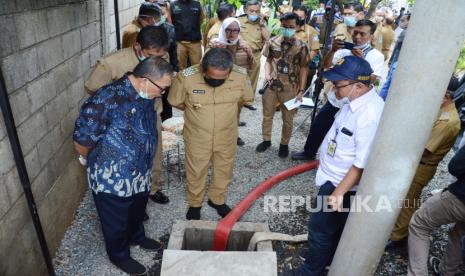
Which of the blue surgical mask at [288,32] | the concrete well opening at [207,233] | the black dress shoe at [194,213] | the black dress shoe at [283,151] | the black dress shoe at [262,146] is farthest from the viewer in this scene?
the black dress shoe at [262,146]

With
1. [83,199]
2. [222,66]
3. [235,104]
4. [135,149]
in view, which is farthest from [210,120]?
[83,199]

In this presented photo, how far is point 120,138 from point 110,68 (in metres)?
1.03

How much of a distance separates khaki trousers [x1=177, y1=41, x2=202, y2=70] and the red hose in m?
3.18

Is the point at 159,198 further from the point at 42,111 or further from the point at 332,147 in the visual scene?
the point at 332,147

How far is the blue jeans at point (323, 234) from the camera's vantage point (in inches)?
112

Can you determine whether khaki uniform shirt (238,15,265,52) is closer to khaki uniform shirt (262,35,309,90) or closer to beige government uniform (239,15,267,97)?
beige government uniform (239,15,267,97)

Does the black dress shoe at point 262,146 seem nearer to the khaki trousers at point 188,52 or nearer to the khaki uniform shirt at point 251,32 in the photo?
the khaki uniform shirt at point 251,32

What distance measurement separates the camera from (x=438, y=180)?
17.1 feet

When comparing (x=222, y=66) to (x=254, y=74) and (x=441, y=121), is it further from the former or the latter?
(x=254, y=74)

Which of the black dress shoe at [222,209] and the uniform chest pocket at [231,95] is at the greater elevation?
the uniform chest pocket at [231,95]

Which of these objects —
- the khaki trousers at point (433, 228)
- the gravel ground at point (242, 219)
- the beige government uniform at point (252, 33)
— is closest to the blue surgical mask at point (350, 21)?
the beige government uniform at point (252, 33)

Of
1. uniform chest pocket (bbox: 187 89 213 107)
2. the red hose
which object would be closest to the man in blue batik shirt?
uniform chest pocket (bbox: 187 89 213 107)

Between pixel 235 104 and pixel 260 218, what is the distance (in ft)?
4.66

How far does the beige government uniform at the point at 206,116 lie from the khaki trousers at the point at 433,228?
73.3 inches
